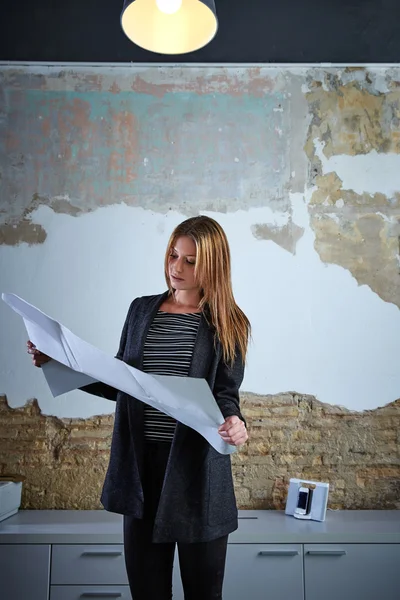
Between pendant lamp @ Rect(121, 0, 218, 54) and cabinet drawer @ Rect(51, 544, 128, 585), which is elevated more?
pendant lamp @ Rect(121, 0, 218, 54)

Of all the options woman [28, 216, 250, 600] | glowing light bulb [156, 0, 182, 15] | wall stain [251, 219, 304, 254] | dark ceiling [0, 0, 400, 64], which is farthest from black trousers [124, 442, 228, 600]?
dark ceiling [0, 0, 400, 64]

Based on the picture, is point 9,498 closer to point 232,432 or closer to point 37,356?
point 37,356

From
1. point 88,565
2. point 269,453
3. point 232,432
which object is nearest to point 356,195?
point 269,453

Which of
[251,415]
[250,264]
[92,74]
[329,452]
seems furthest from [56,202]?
[329,452]

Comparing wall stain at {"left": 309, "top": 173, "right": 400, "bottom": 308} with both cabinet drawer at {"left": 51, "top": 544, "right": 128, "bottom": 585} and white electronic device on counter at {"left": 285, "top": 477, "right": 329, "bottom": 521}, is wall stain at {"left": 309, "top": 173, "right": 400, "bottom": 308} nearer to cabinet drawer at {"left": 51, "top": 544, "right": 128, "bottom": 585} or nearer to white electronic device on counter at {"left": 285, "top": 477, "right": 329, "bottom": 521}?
white electronic device on counter at {"left": 285, "top": 477, "right": 329, "bottom": 521}

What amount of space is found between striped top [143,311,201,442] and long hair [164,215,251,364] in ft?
0.22

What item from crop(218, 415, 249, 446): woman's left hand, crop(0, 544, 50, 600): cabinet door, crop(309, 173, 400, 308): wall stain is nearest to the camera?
crop(218, 415, 249, 446): woman's left hand

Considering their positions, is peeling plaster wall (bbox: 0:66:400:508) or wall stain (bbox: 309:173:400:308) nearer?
peeling plaster wall (bbox: 0:66:400:508)

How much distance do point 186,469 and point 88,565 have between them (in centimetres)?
126

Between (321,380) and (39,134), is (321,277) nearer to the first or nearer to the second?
(321,380)

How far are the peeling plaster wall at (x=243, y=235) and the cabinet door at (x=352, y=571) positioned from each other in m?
0.56

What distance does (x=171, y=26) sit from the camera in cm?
197

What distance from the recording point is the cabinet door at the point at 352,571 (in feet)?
7.80

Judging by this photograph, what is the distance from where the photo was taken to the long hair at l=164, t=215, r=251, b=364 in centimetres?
158
